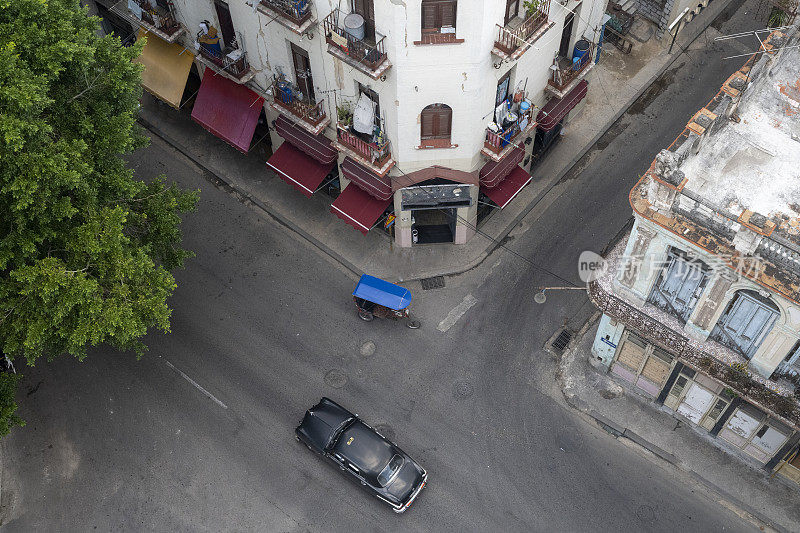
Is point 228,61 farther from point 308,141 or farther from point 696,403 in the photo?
point 696,403

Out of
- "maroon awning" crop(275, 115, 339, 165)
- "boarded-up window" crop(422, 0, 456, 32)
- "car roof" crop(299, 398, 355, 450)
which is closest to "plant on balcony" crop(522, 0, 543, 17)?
"boarded-up window" crop(422, 0, 456, 32)

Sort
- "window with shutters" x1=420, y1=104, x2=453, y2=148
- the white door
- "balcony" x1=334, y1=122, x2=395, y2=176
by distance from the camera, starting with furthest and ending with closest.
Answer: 1. "balcony" x1=334, y1=122, x2=395, y2=176
2. "window with shutters" x1=420, y1=104, x2=453, y2=148
3. the white door

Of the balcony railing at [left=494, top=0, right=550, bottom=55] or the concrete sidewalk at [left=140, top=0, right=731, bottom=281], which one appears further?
the concrete sidewalk at [left=140, top=0, right=731, bottom=281]

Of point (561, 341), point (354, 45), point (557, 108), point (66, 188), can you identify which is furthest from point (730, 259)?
point (66, 188)

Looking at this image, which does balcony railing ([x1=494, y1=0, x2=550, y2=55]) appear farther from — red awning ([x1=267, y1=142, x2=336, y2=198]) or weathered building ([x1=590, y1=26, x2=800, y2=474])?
red awning ([x1=267, y1=142, x2=336, y2=198])

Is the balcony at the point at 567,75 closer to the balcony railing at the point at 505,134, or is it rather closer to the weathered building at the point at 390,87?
the weathered building at the point at 390,87

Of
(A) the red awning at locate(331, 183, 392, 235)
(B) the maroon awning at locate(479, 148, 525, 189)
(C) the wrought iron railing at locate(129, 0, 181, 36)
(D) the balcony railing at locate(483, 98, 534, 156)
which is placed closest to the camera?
(D) the balcony railing at locate(483, 98, 534, 156)
